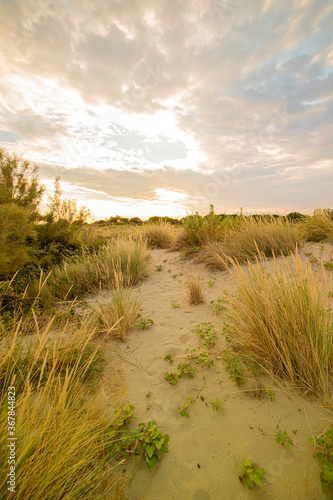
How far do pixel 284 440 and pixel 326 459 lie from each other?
26 centimetres

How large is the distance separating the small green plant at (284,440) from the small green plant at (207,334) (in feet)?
3.76

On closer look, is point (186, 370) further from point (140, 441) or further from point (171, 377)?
point (140, 441)

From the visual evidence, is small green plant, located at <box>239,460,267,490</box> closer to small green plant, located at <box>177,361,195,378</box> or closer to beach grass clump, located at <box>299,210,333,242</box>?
small green plant, located at <box>177,361,195,378</box>

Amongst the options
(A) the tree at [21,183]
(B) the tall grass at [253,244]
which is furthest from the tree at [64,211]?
(B) the tall grass at [253,244]

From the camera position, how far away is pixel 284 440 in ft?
4.92

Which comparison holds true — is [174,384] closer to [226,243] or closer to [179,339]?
[179,339]

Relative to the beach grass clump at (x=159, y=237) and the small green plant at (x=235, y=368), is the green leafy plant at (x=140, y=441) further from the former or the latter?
the beach grass clump at (x=159, y=237)

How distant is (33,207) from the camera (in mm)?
6156

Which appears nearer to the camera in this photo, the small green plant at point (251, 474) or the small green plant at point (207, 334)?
the small green plant at point (251, 474)

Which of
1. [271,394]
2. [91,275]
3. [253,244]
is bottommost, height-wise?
[271,394]

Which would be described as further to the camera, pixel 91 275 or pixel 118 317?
pixel 91 275

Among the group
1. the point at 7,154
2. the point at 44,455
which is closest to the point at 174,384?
the point at 44,455

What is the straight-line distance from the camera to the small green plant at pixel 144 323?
3.33 metres

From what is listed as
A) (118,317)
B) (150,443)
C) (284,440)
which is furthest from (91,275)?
(284,440)
